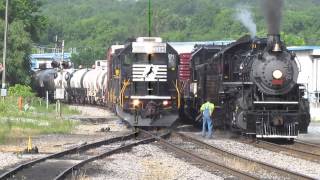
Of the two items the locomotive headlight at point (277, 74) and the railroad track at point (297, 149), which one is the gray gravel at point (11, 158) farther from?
the locomotive headlight at point (277, 74)

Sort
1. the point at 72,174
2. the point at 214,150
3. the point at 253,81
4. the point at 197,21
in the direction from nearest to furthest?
the point at 72,174, the point at 214,150, the point at 253,81, the point at 197,21

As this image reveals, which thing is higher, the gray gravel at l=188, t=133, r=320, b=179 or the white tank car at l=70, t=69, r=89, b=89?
the white tank car at l=70, t=69, r=89, b=89

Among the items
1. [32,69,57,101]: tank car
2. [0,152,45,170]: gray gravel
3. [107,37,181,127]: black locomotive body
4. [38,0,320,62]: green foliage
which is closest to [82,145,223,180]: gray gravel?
[0,152,45,170]: gray gravel

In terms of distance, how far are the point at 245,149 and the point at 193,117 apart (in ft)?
36.4

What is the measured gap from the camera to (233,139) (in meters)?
23.4

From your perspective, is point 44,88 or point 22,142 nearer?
point 22,142

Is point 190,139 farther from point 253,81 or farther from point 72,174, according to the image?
point 72,174

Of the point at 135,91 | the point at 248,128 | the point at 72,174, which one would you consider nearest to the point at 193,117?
the point at 135,91

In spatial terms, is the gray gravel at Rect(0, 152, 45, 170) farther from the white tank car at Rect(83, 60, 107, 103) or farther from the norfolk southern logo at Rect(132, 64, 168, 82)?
the white tank car at Rect(83, 60, 107, 103)

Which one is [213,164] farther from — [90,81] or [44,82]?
[44,82]

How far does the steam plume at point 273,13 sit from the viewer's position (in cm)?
2048

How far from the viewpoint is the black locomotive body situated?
82.6 ft

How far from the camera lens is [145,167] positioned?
600 inches

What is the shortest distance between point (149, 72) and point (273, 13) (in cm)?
641
